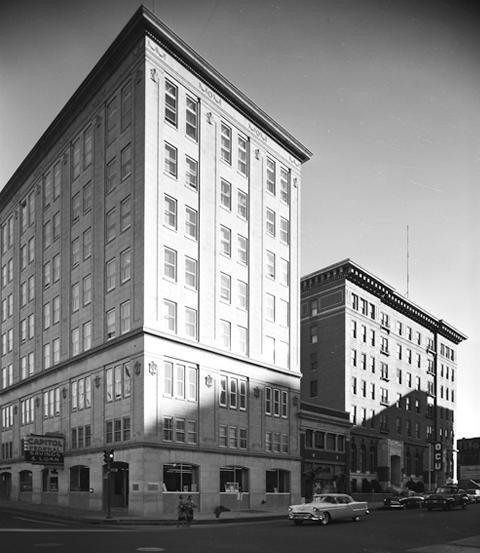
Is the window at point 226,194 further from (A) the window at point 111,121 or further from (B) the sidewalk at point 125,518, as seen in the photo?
(B) the sidewalk at point 125,518

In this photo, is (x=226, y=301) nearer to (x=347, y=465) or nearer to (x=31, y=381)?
(x=31, y=381)

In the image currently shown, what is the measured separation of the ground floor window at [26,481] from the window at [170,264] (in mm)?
26045

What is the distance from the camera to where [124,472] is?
48125 millimetres

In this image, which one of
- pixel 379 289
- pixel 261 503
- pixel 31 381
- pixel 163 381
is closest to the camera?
pixel 163 381

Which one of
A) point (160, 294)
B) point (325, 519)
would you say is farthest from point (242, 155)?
point (325, 519)

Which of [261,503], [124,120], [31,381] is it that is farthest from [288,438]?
[124,120]

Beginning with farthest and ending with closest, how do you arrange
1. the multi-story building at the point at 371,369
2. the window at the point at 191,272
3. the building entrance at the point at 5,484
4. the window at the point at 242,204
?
the multi-story building at the point at 371,369, the building entrance at the point at 5,484, the window at the point at 242,204, the window at the point at 191,272

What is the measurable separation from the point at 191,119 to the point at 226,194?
6.81 meters

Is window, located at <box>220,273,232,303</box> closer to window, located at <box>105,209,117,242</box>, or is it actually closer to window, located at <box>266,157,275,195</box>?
window, located at <box>105,209,117,242</box>

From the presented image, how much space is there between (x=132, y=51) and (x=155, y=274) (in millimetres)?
17105

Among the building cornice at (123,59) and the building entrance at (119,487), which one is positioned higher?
the building cornice at (123,59)

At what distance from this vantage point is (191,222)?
53469mm

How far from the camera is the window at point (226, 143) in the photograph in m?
57.9

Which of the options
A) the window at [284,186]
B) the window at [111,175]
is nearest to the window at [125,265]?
the window at [111,175]
